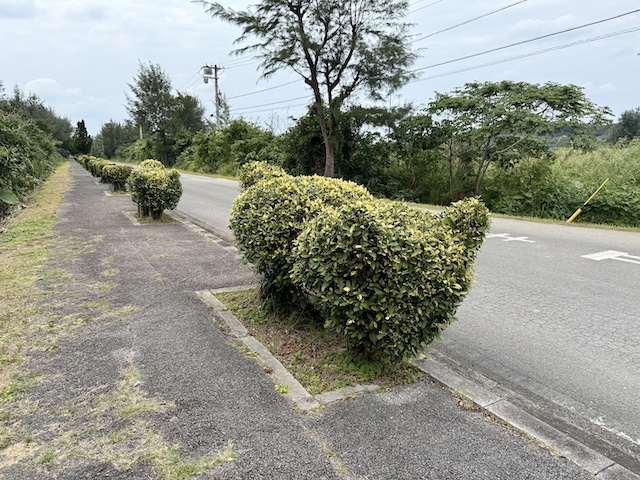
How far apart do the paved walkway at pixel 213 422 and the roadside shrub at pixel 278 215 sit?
695 millimetres

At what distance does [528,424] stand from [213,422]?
68.9 inches

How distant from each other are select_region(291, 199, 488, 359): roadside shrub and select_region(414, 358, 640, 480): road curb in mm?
373

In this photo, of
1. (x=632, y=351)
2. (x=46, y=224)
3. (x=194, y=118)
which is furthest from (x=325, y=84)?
(x=194, y=118)

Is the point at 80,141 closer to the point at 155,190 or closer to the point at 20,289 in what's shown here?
the point at 155,190

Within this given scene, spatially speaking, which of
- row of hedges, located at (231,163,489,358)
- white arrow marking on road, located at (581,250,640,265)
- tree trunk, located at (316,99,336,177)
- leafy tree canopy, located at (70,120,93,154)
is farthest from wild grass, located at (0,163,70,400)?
leafy tree canopy, located at (70,120,93,154)

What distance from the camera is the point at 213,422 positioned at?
239cm

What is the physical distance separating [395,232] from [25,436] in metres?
2.29

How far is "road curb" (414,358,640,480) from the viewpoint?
2.09 meters

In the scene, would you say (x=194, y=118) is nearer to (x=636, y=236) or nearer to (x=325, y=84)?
(x=325, y=84)

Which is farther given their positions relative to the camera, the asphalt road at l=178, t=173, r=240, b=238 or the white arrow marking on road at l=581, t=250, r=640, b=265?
the asphalt road at l=178, t=173, r=240, b=238

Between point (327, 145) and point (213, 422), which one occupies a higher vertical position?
point (327, 145)

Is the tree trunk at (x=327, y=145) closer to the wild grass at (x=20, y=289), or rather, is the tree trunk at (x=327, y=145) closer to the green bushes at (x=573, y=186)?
the green bushes at (x=573, y=186)

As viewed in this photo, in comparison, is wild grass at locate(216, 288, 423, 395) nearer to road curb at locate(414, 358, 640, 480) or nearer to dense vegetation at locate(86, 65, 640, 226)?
road curb at locate(414, 358, 640, 480)

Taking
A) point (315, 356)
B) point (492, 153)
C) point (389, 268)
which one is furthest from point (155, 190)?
point (492, 153)
